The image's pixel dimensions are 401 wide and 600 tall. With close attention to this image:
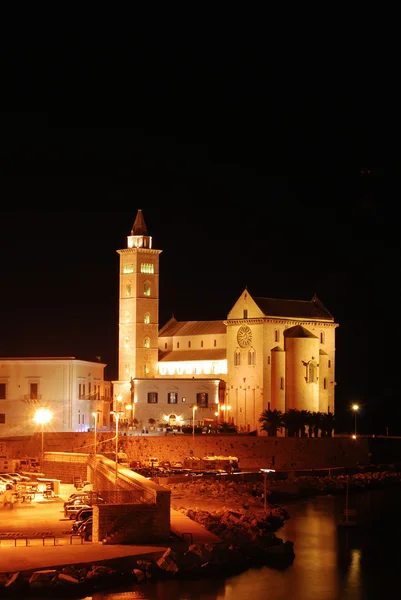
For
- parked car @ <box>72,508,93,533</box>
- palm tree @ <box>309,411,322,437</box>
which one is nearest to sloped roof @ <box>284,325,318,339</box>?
palm tree @ <box>309,411,322,437</box>

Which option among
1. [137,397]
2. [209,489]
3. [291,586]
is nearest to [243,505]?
[209,489]

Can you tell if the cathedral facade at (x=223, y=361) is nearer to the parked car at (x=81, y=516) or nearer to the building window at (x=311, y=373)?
the building window at (x=311, y=373)

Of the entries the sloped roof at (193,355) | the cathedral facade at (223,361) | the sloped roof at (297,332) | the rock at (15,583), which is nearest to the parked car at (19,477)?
the rock at (15,583)

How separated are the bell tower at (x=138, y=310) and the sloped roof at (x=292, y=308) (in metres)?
8.49

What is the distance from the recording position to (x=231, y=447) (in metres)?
76.1

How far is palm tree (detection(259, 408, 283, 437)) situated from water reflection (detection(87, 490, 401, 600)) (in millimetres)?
20049

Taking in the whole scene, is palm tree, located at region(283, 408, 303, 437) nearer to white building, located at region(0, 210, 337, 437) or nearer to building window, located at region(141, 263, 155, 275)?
white building, located at region(0, 210, 337, 437)

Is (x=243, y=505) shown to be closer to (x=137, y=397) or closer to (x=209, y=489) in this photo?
(x=209, y=489)

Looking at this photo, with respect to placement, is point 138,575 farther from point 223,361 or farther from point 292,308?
point 223,361

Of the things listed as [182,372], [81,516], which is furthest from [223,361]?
[81,516]

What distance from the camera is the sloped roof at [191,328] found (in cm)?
9244

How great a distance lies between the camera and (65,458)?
61.8 metres

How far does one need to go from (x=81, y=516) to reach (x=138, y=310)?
159ft

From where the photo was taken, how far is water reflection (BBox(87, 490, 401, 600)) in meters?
37.2
